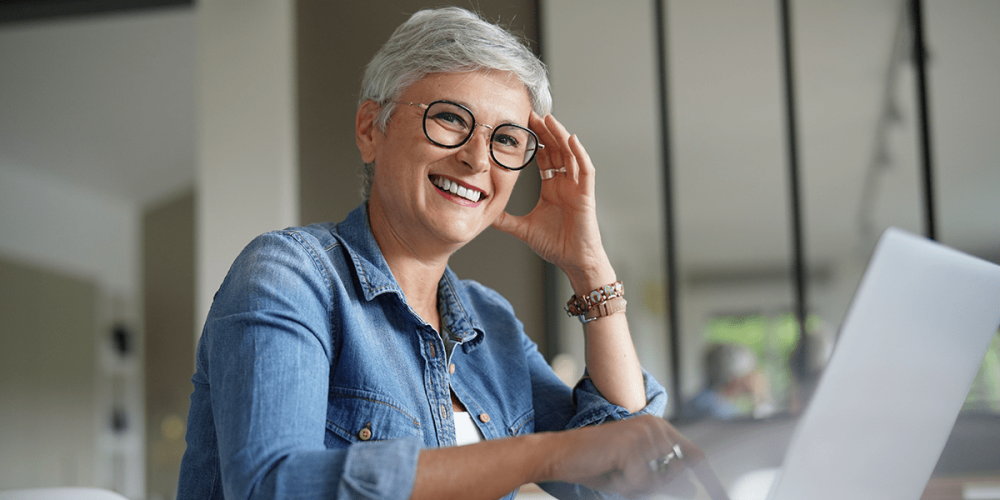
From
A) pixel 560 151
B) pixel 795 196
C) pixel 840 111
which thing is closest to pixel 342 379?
pixel 560 151

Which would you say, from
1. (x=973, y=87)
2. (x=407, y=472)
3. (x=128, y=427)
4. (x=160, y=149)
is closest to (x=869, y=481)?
(x=407, y=472)

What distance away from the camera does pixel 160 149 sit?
675 cm

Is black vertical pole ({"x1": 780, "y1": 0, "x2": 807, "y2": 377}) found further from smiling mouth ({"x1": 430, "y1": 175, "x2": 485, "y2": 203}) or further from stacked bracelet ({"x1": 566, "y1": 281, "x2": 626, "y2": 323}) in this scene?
smiling mouth ({"x1": 430, "y1": 175, "x2": 485, "y2": 203})

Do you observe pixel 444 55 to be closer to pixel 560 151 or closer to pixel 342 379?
pixel 560 151

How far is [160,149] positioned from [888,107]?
19.8ft

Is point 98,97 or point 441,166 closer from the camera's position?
point 441,166

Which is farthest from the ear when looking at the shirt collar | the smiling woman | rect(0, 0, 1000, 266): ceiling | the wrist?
rect(0, 0, 1000, 266): ceiling

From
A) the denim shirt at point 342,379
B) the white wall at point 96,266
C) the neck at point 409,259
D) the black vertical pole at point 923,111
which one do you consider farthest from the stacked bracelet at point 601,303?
the white wall at point 96,266

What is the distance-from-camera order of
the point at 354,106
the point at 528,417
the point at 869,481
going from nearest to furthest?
the point at 869,481 → the point at 528,417 → the point at 354,106

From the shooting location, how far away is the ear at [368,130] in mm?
1171

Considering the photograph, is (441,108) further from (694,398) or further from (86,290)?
(86,290)

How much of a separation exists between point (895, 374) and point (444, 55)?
0.74 meters

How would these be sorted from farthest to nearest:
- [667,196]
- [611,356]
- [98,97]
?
1. [98,97]
2. [667,196]
3. [611,356]

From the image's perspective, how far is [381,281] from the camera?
0.99 meters
